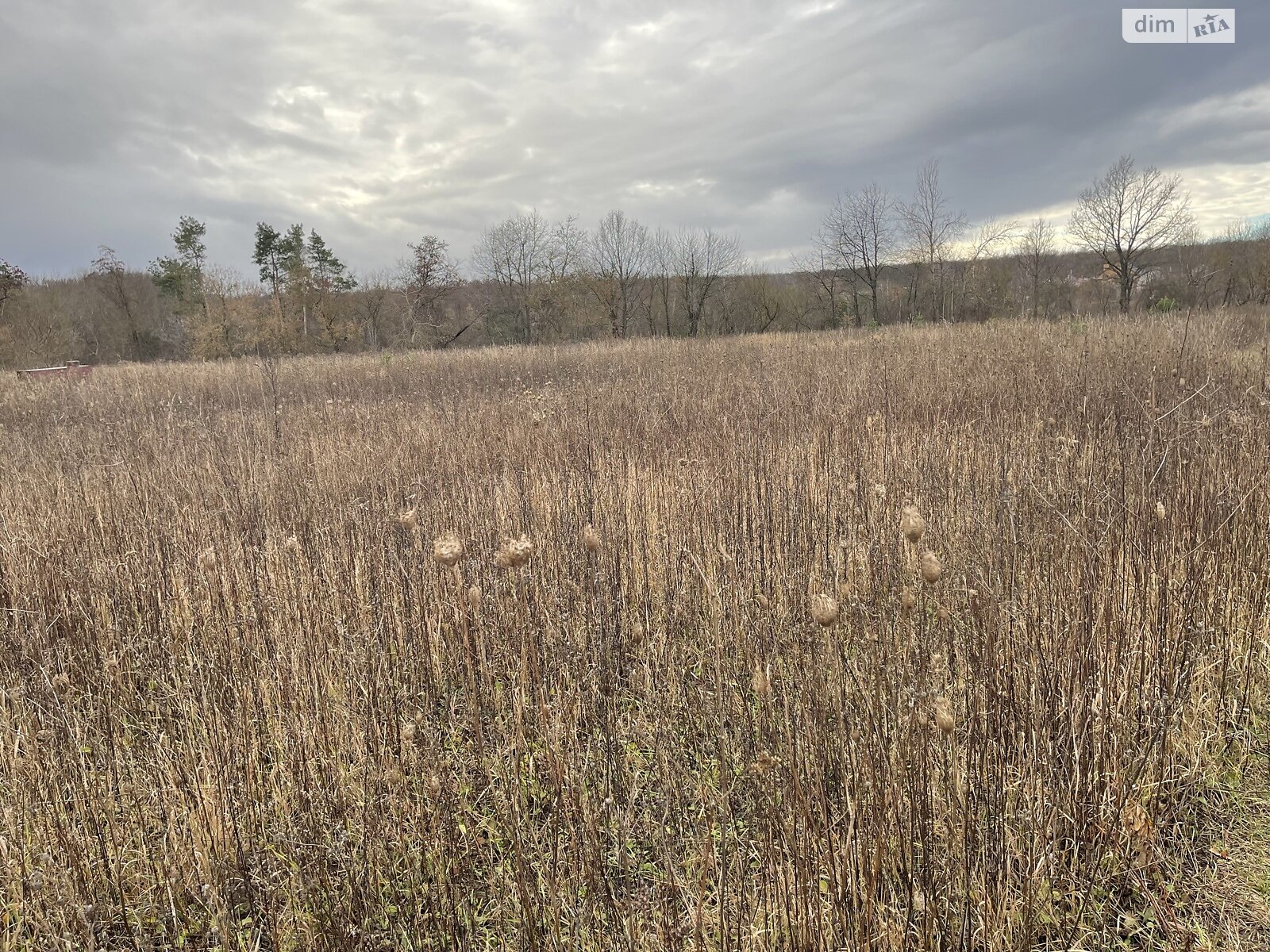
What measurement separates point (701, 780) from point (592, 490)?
8.85ft

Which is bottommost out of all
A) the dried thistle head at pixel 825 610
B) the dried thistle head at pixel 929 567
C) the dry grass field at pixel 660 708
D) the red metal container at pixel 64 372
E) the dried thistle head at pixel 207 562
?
the dry grass field at pixel 660 708

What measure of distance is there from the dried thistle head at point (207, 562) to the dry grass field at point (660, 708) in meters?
0.10

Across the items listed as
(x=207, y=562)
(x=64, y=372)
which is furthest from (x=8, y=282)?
(x=207, y=562)

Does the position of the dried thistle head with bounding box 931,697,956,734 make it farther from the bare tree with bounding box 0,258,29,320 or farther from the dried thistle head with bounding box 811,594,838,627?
the bare tree with bounding box 0,258,29,320

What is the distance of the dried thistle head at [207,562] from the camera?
3261 millimetres

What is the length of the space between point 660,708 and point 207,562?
2.78 metres

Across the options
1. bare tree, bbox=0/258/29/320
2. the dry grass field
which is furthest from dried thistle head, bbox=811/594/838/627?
bare tree, bbox=0/258/29/320

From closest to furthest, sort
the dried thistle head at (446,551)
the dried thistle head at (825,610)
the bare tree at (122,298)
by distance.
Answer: the dried thistle head at (825,610)
the dried thistle head at (446,551)
the bare tree at (122,298)

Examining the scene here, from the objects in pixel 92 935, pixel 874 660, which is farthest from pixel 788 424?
pixel 92 935

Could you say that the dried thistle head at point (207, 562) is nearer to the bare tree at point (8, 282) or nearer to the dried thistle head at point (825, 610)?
the dried thistle head at point (825, 610)

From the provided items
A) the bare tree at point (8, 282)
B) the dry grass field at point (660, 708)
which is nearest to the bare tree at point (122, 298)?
the bare tree at point (8, 282)

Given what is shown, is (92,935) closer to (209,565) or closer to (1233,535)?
(209,565)

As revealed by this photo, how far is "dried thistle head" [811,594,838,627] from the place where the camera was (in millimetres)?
1481

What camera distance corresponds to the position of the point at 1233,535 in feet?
9.08
